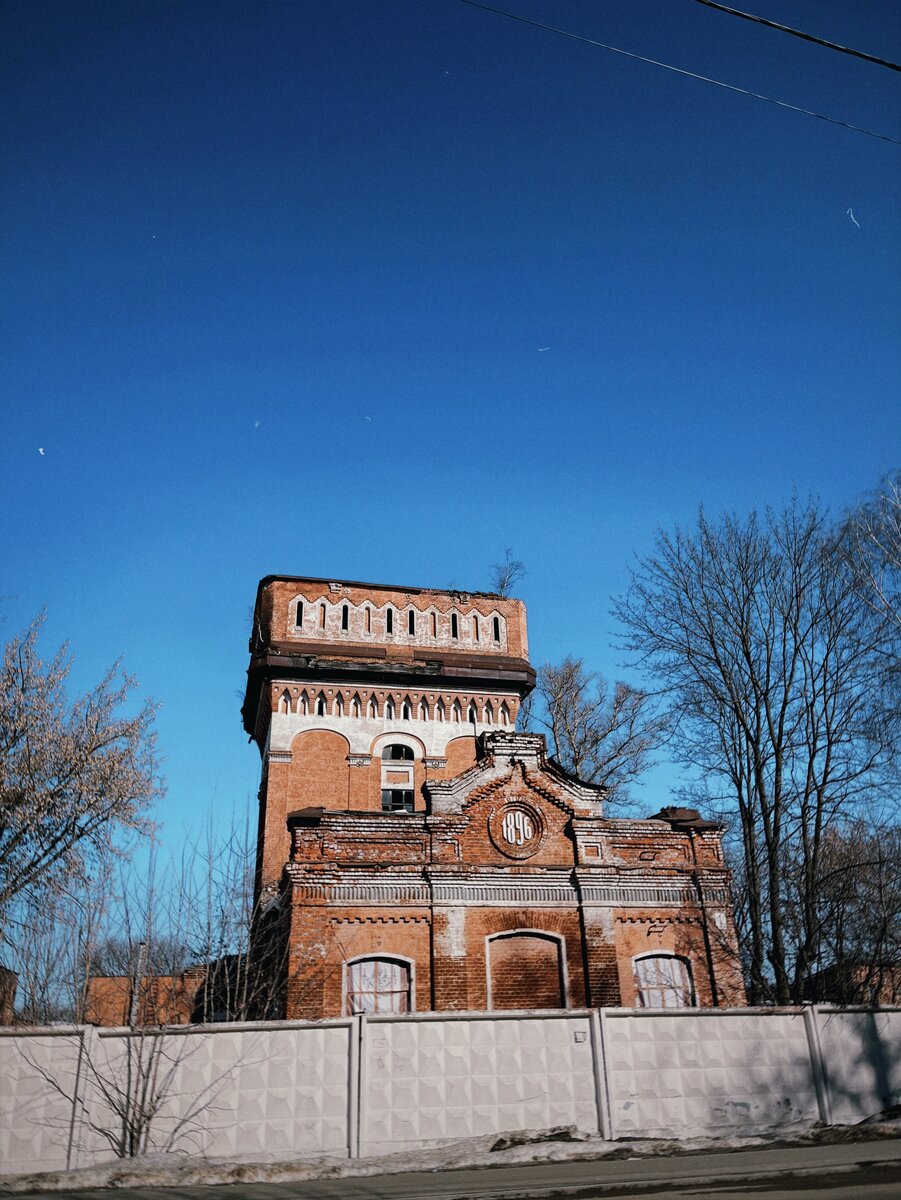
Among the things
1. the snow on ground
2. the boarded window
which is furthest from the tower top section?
the snow on ground

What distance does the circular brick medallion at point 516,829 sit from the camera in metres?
17.9

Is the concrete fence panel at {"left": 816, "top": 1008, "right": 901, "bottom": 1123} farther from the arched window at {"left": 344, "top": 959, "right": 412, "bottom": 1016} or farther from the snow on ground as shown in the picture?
the arched window at {"left": 344, "top": 959, "right": 412, "bottom": 1016}

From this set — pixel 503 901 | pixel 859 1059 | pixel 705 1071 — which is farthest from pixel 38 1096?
pixel 859 1059

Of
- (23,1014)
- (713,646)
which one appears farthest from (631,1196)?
(713,646)

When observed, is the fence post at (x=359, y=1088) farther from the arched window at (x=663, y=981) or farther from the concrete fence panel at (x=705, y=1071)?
the arched window at (x=663, y=981)

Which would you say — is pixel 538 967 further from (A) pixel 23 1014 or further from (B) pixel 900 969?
(B) pixel 900 969

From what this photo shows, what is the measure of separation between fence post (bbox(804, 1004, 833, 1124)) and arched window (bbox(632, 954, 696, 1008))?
595 centimetres

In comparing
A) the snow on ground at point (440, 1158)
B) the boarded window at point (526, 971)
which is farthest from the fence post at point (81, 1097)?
the boarded window at point (526, 971)

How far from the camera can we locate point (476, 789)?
60.0ft

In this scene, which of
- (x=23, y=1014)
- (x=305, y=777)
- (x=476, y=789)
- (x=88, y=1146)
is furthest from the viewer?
(x=305, y=777)

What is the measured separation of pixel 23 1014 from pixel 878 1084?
39.0 ft

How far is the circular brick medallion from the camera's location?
17.9m

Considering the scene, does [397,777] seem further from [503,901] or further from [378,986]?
[378,986]

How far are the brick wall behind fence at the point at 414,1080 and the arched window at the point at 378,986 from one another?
20.5 feet
